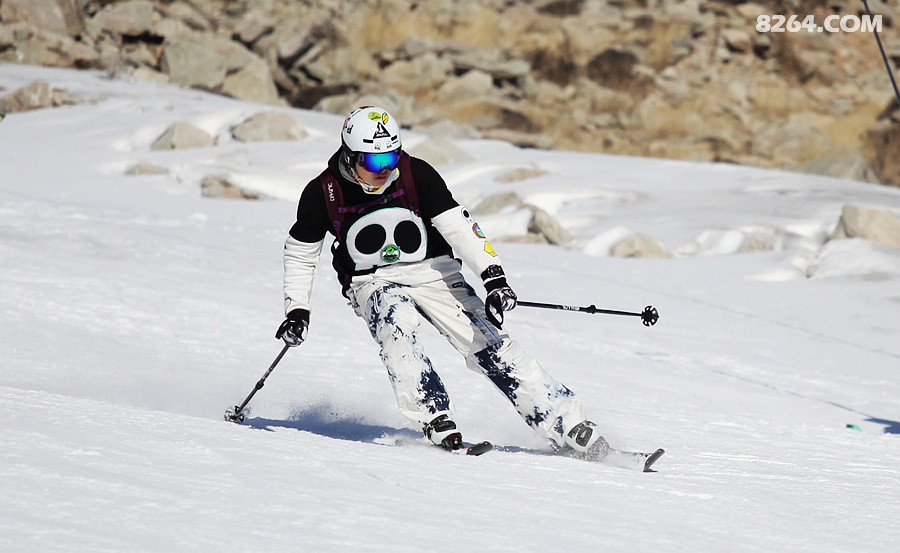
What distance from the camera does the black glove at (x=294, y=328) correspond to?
14.8 ft

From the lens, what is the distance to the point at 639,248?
11.4 m

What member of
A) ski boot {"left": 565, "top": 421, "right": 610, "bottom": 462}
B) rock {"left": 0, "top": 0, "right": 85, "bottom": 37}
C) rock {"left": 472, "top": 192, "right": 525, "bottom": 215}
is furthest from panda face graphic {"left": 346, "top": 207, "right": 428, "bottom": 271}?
rock {"left": 0, "top": 0, "right": 85, "bottom": 37}

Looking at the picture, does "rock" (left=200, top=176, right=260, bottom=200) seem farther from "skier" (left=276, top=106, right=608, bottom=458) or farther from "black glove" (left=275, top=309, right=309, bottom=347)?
"black glove" (left=275, top=309, right=309, bottom=347)

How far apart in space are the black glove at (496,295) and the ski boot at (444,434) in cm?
53

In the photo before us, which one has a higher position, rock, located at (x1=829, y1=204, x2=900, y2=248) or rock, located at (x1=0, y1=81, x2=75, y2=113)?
rock, located at (x1=0, y1=81, x2=75, y2=113)

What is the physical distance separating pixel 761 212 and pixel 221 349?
28.1 ft

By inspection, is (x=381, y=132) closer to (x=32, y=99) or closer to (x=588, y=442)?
(x=588, y=442)

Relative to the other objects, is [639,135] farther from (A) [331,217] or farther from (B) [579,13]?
(A) [331,217]

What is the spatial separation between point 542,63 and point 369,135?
25046 mm

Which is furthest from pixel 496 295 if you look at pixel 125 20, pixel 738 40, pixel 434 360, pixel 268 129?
pixel 738 40

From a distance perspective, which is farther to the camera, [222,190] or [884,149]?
[884,149]

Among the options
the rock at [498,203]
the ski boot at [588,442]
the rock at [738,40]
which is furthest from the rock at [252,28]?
the ski boot at [588,442]

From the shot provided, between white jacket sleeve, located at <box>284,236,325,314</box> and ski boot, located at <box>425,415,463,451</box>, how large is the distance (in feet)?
2.84

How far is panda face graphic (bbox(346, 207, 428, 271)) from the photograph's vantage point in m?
4.54
